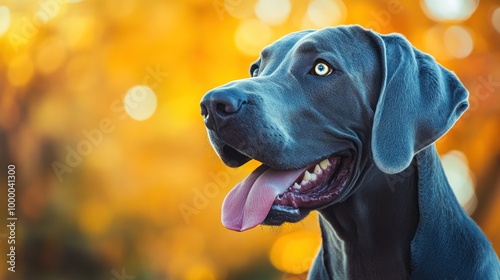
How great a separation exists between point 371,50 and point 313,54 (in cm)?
25

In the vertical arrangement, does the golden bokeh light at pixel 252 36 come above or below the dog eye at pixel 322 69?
above

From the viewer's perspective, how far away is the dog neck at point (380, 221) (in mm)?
3139

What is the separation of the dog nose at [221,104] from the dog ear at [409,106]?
0.57 m

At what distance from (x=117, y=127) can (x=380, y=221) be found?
452 centimetres

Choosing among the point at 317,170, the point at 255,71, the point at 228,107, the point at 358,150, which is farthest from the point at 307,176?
the point at 255,71

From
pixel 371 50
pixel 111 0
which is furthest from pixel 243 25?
pixel 371 50

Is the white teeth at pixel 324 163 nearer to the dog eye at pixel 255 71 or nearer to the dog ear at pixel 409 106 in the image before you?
the dog ear at pixel 409 106

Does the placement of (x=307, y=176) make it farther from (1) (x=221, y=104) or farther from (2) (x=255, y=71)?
(2) (x=255, y=71)

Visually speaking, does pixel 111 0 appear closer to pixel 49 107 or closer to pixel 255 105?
pixel 49 107

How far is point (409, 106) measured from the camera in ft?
9.74

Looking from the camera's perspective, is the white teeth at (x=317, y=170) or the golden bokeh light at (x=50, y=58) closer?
the white teeth at (x=317, y=170)

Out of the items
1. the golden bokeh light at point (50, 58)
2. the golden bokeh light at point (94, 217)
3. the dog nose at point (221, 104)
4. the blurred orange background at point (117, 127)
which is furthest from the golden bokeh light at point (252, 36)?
the dog nose at point (221, 104)

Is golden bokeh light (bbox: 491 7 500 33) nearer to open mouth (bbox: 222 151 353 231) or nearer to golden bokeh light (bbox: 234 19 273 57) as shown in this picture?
golden bokeh light (bbox: 234 19 273 57)

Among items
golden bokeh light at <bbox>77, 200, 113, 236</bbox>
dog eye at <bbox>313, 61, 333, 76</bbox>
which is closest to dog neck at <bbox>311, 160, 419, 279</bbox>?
dog eye at <bbox>313, 61, 333, 76</bbox>
